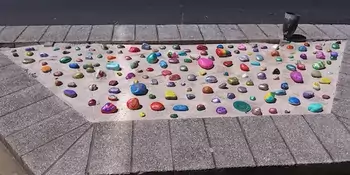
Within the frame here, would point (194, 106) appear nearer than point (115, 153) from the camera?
No

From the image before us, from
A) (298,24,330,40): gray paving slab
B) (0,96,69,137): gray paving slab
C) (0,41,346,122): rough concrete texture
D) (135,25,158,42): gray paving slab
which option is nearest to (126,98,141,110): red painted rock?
(0,41,346,122): rough concrete texture

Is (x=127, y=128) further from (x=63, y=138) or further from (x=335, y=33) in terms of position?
(x=335, y=33)

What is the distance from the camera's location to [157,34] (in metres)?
4.00

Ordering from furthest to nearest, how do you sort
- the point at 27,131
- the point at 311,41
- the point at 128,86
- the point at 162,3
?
the point at 162,3
the point at 311,41
the point at 128,86
the point at 27,131

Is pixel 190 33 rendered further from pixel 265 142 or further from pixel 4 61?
pixel 265 142

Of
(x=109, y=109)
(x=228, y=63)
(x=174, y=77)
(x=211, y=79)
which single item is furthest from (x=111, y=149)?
(x=228, y=63)

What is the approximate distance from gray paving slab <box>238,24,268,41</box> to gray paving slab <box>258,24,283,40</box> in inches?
1.7

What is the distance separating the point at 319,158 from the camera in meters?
2.23

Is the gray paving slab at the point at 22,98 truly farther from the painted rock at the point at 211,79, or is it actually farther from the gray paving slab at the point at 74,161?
the painted rock at the point at 211,79

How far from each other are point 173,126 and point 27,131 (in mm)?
894

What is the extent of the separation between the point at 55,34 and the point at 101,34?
0.45 m

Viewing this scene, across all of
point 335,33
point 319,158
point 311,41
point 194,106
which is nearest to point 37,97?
point 194,106

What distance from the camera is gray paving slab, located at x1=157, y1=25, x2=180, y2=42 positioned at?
3892mm

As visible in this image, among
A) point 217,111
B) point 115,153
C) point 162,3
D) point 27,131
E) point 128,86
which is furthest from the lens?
point 162,3
